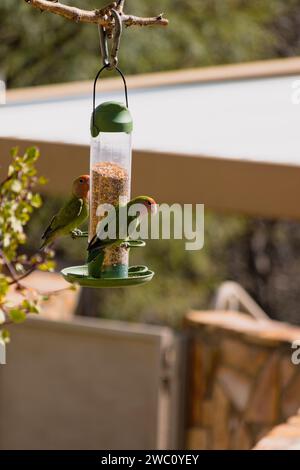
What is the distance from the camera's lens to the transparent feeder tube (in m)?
2.34

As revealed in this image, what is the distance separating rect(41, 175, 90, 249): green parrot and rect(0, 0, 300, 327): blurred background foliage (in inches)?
264

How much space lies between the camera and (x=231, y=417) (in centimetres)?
439

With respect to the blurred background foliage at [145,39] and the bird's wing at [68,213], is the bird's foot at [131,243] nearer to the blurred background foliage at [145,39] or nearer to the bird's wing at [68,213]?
the bird's wing at [68,213]

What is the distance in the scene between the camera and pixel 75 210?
86.7 inches

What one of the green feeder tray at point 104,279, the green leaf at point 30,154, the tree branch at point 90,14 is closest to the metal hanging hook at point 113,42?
the tree branch at point 90,14

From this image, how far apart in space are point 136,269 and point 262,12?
9308 mm

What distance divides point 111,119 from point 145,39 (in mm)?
8295

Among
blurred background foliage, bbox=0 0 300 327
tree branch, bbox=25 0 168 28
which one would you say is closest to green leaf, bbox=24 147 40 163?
tree branch, bbox=25 0 168 28

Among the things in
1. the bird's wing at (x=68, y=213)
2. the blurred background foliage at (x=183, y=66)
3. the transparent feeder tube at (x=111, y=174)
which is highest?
the blurred background foliage at (x=183, y=66)

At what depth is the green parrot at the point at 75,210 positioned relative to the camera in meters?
2.20

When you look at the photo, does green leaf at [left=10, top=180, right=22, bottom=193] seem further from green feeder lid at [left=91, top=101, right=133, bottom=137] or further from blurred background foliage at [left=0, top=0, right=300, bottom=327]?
blurred background foliage at [left=0, top=0, right=300, bottom=327]

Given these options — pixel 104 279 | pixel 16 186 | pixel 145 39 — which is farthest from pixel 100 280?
pixel 145 39

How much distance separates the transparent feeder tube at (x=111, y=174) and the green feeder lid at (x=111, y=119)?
0.15 meters

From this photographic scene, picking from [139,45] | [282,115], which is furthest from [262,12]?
[282,115]
